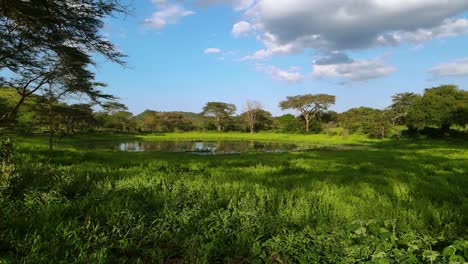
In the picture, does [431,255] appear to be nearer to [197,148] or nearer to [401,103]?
[197,148]

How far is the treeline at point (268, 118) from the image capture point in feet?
111

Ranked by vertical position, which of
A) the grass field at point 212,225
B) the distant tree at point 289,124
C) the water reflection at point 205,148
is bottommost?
the water reflection at point 205,148

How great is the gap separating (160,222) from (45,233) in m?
1.50

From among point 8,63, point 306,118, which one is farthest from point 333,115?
point 8,63

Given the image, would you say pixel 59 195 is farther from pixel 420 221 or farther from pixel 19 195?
pixel 420 221

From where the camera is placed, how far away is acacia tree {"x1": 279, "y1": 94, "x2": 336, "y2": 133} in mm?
72250

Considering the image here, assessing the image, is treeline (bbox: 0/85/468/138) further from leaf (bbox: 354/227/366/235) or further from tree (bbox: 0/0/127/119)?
leaf (bbox: 354/227/366/235)

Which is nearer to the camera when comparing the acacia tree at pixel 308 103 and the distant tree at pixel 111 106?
the distant tree at pixel 111 106

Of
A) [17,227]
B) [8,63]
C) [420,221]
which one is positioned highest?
[8,63]

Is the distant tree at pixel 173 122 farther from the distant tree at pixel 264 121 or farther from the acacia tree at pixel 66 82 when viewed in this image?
the acacia tree at pixel 66 82

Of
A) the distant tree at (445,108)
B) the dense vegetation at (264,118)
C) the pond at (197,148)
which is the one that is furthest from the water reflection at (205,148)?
the distant tree at (445,108)

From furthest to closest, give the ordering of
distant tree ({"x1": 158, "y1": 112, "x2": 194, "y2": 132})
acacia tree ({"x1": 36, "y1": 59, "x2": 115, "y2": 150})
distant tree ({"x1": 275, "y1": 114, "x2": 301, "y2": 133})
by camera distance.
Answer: distant tree ({"x1": 158, "y1": 112, "x2": 194, "y2": 132}) < distant tree ({"x1": 275, "y1": 114, "x2": 301, "y2": 133}) < acacia tree ({"x1": 36, "y1": 59, "x2": 115, "y2": 150})

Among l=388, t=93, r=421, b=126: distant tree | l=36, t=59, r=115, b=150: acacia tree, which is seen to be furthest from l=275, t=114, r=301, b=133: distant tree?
l=36, t=59, r=115, b=150: acacia tree

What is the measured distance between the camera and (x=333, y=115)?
82188 mm
